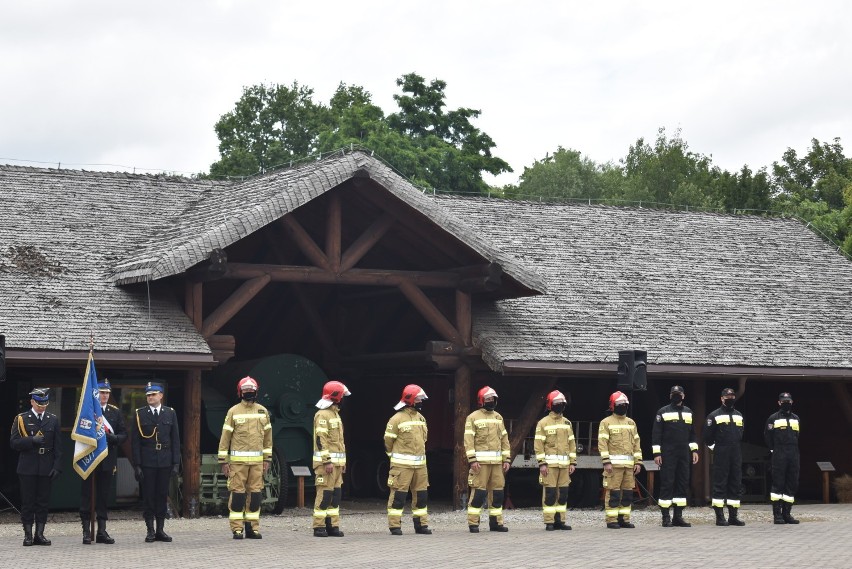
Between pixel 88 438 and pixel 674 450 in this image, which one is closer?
pixel 88 438

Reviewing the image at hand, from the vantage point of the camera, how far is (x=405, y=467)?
17.7 meters

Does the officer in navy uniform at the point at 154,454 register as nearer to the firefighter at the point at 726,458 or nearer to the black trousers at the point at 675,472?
the black trousers at the point at 675,472

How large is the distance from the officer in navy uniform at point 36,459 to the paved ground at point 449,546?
1.31 feet

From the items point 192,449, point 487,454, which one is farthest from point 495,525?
point 192,449

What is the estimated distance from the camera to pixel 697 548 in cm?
1575

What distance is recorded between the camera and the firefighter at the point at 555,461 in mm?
18438

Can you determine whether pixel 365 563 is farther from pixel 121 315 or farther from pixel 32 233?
pixel 32 233

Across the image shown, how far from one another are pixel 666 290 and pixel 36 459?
42.9 ft

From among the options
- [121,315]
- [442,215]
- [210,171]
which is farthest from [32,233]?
[210,171]

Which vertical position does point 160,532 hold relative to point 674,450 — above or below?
below

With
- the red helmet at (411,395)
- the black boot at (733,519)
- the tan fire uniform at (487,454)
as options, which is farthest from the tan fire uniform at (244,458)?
the black boot at (733,519)

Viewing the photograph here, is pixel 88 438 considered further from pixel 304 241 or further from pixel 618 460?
pixel 618 460

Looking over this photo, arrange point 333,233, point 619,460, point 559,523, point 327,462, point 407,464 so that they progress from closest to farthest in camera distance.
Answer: point 327,462, point 407,464, point 559,523, point 619,460, point 333,233

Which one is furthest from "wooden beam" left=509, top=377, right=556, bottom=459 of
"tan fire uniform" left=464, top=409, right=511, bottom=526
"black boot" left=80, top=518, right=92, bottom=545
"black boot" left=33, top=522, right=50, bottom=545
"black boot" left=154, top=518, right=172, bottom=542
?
"black boot" left=33, top=522, right=50, bottom=545
